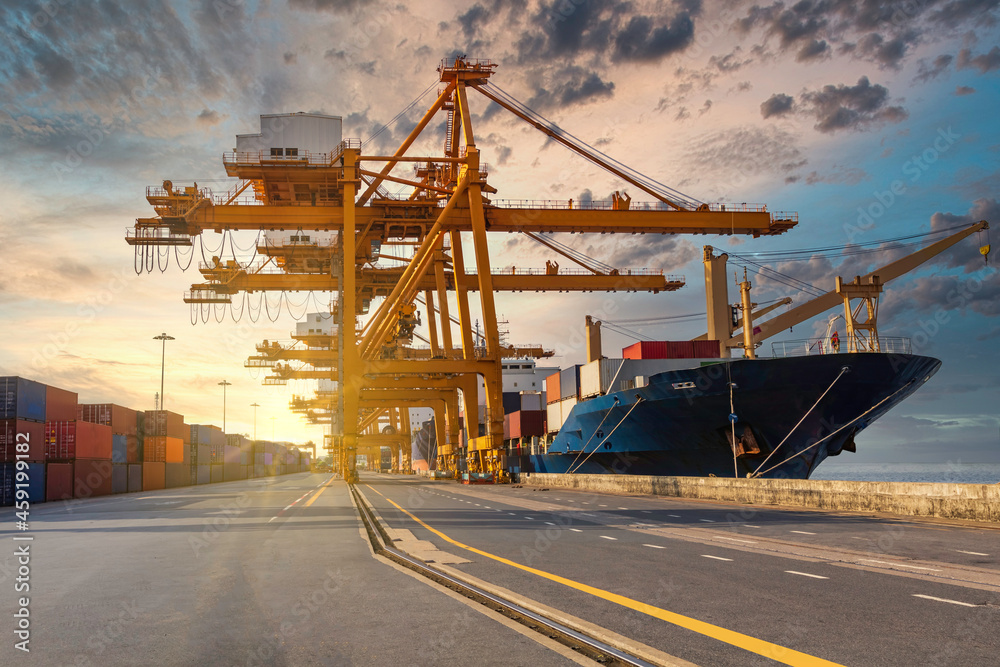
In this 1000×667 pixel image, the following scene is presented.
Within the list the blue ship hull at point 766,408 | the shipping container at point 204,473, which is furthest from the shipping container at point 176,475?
the blue ship hull at point 766,408

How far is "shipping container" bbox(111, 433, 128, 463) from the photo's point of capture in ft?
139

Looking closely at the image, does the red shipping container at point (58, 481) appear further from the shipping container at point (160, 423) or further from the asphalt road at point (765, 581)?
the asphalt road at point (765, 581)

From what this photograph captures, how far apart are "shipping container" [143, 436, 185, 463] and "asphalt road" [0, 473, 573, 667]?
38.7 meters

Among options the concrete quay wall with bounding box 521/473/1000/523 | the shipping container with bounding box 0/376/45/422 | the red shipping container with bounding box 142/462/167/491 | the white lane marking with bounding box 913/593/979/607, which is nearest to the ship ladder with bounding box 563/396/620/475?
the concrete quay wall with bounding box 521/473/1000/523

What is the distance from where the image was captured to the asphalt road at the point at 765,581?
5590mm

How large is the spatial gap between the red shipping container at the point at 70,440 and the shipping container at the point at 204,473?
83.1 feet

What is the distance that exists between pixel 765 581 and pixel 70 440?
3554 centimetres

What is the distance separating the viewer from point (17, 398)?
30.6 meters

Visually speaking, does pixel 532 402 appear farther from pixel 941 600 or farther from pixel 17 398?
pixel 941 600

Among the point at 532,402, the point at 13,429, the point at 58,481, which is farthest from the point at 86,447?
the point at 532,402

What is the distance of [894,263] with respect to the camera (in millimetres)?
39219

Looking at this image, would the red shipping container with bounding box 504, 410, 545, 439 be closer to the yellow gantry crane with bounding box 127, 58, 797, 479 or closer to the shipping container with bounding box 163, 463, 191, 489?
the yellow gantry crane with bounding box 127, 58, 797, 479

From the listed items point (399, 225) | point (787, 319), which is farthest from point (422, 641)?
point (787, 319)

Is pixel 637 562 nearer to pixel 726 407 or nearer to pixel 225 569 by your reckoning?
pixel 225 569
